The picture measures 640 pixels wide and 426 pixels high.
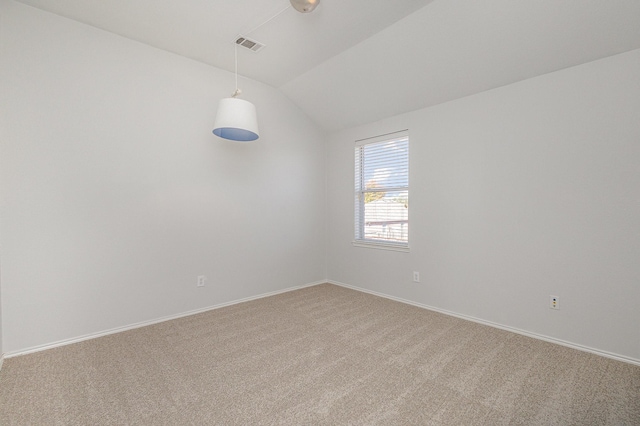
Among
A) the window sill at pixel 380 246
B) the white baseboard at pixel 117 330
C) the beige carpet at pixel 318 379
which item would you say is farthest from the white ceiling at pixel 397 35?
the white baseboard at pixel 117 330

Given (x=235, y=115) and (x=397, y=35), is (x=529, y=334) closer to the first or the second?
(x=397, y=35)

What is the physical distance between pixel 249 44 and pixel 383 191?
7.94 feet

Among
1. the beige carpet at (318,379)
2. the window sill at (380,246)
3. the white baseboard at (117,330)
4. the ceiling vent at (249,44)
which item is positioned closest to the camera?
the beige carpet at (318,379)

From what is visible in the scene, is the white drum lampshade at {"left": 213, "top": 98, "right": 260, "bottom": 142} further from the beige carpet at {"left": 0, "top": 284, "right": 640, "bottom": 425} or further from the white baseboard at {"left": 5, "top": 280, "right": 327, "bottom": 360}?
the white baseboard at {"left": 5, "top": 280, "right": 327, "bottom": 360}

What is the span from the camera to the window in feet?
12.5

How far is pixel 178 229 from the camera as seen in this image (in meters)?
3.25

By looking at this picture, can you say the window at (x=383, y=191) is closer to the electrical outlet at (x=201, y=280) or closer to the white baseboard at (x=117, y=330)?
the white baseboard at (x=117, y=330)

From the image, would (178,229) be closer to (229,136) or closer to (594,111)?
(229,136)

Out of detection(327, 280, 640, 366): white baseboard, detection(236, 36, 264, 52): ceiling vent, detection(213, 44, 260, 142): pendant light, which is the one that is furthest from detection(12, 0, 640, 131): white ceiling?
detection(327, 280, 640, 366): white baseboard

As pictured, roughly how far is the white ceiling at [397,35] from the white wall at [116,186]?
1.20 ft

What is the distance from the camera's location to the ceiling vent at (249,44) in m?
2.93

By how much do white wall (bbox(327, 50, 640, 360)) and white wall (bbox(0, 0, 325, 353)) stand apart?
213 cm

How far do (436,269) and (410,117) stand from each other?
191 centimetres

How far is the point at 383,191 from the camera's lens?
404cm
